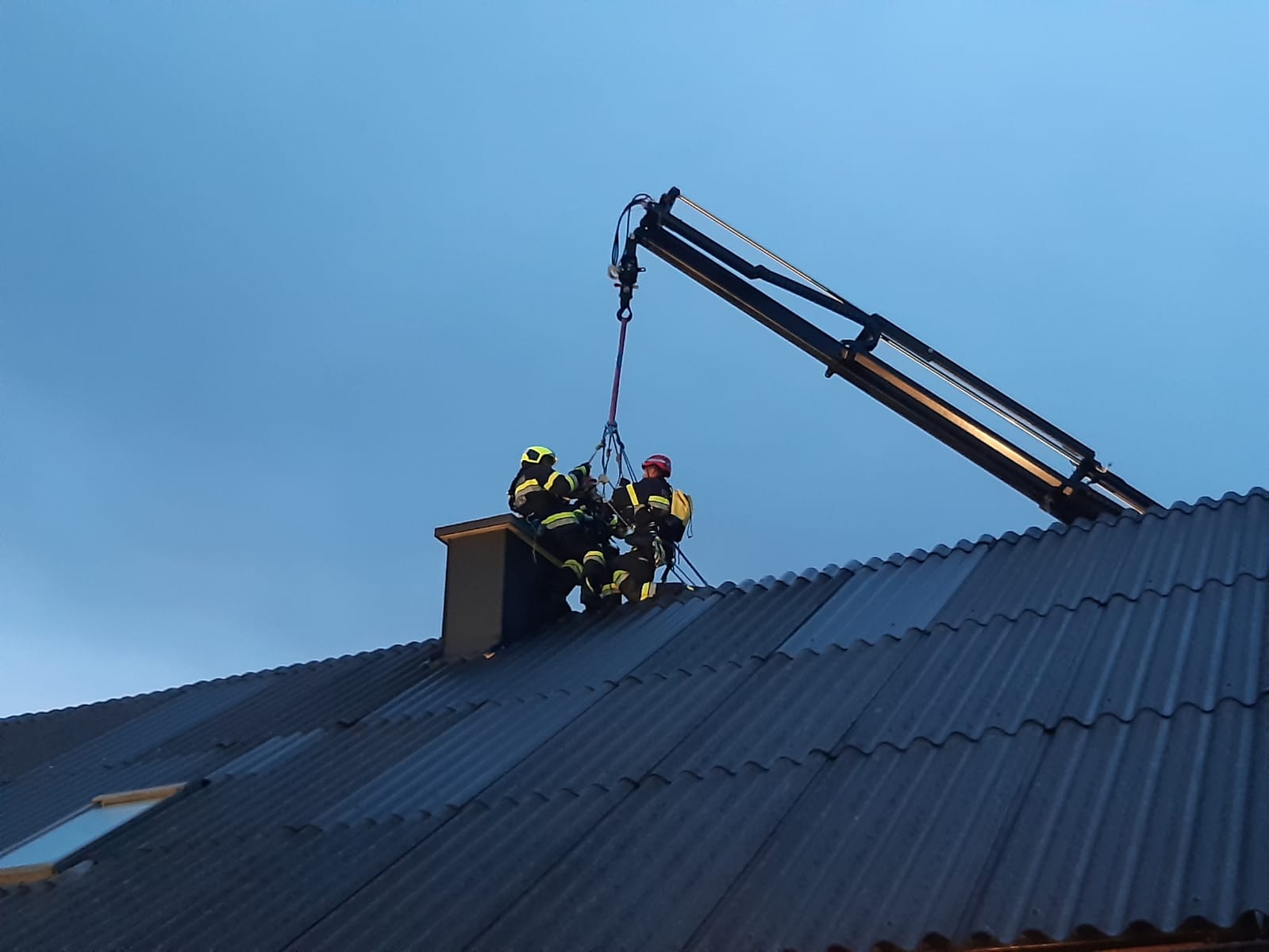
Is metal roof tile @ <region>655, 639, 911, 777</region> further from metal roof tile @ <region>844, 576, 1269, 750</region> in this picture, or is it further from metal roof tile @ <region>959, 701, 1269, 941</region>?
metal roof tile @ <region>959, 701, 1269, 941</region>

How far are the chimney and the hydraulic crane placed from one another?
2.60 m

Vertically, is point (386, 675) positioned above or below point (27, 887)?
above

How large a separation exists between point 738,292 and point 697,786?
8.09 m

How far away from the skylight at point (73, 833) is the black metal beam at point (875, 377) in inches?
280

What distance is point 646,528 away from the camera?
34.8 feet

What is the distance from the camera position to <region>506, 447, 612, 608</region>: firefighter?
1020 centimetres

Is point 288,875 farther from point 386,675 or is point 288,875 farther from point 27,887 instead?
point 386,675

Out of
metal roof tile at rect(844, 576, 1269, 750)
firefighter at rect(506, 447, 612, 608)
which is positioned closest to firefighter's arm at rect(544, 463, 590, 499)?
firefighter at rect(506, 447, 612, 608)

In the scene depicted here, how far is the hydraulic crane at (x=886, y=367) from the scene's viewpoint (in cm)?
1180

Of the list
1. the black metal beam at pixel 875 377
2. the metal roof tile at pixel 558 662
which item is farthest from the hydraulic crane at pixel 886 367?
the metal roof tile at pixel 558 662

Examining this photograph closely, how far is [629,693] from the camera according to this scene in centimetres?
771

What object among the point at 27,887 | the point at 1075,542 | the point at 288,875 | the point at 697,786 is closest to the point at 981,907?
the point at 697,786

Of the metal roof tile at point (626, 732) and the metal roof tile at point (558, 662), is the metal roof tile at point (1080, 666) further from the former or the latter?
the metal roof tile at point (558, 662)

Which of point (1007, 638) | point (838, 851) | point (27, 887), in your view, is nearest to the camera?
point (838, 851)
